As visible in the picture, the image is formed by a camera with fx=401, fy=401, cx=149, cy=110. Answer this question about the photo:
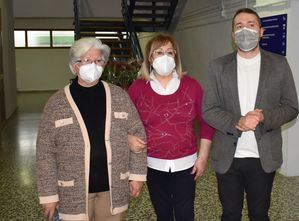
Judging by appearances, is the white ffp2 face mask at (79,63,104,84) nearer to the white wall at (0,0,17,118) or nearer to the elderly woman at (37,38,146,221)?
the elderly woman at (37,38,146,221)

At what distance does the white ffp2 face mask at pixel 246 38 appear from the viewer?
6.74 ft

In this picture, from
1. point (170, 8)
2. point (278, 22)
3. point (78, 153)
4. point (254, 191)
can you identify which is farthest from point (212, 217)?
point (170, 8)

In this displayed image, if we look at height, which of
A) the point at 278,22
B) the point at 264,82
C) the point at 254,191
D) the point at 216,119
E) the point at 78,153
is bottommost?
the point at 254,191

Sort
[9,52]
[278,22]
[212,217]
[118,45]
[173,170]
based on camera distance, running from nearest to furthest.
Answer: [173,170] < [212,217] < [278,22] < [9,52] < [118,45]

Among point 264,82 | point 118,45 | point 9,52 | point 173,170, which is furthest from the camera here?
point 118,45

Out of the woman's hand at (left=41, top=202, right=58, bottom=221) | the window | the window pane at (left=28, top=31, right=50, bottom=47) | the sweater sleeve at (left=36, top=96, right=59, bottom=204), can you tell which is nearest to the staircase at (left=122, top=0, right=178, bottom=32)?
the window

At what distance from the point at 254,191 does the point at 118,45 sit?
856cm

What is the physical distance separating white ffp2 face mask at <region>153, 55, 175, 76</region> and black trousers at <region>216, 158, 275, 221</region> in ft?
1.98

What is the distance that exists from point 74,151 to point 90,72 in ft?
1.28

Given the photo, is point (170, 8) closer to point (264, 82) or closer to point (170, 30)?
point (170, 30)

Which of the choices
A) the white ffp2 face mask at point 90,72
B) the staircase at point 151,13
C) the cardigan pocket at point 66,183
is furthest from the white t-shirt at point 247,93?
the staircase at point 151,13

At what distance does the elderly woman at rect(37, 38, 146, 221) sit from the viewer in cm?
192

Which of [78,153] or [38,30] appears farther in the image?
[38,30]

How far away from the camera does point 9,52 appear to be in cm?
905
